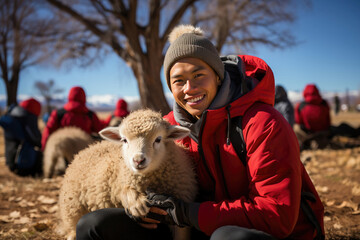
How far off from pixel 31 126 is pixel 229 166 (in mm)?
5564

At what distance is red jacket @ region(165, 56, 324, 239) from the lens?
1.63m

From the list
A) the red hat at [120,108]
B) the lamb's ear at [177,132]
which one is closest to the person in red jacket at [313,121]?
the red hat at [120,108]

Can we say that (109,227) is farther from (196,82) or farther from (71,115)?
(71,115)

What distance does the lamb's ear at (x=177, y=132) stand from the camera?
214 cm

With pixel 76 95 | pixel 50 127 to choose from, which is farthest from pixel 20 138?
pixel 76 95

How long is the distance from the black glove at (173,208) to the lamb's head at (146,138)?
0.26m

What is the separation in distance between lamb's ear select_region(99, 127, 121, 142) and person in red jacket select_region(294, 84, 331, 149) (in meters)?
6.47

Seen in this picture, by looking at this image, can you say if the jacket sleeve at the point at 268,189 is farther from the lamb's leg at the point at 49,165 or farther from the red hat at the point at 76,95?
the red hat at the point at 76,95

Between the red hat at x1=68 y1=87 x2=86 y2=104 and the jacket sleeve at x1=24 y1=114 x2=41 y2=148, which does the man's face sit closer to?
the red hat at x1=68 y1=87 x2=86 y2=104

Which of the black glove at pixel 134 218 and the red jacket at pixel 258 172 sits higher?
the red jacket at pixel 258 172

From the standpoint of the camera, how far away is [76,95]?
19.6 ft

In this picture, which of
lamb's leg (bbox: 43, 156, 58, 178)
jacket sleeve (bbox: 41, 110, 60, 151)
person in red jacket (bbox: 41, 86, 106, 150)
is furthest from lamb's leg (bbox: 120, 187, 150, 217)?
jacket sleeve (bbox: 41, 110, 60, 151)

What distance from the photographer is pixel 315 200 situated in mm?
1859

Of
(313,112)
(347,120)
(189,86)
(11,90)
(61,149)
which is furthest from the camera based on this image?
(347,120)
